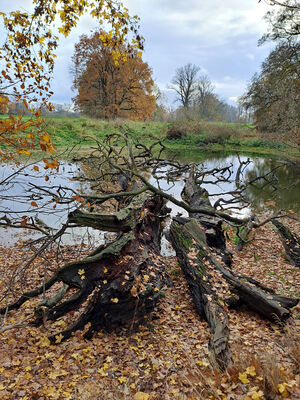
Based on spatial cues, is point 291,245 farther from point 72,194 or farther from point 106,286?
point 72,194

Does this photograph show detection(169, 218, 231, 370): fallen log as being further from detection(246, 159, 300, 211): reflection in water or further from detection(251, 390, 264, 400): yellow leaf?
detection(246, 159, 300, 211): reflection in water

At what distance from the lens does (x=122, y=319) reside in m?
4.49

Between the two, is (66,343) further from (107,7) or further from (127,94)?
(127,94)

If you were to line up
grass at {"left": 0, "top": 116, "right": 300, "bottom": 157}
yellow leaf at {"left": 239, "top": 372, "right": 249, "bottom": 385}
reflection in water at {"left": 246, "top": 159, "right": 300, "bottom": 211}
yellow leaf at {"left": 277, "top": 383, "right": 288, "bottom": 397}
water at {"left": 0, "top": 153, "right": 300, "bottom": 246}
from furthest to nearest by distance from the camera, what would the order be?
grass at {"left": 0, "top": 116, "right": 300, "bottom": 157}
reflection in water at {"left": 246, "top": 159, "right": 300, "bottom": 211}
water at {"left": 0, "top": 153, "right": 300, "bottom": 246}
yellow leaf at {"left": 239, "top": 372, "right": 249, "bottom": 385}
yellow leaf at {"left": 277, "top": 383, "right": 288, "bottom": 397}

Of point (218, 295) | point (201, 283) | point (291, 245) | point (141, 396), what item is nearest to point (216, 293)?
point (218, 295)

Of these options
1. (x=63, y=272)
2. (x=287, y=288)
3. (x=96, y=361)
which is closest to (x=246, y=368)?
(x=96, y=361)

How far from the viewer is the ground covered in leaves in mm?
2994

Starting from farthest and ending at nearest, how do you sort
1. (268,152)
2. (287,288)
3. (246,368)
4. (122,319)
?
1. (268,152)
2. (287,288)
3. (122,319)
4. (246,368)

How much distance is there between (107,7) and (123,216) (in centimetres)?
316

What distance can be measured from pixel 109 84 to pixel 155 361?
123 ft

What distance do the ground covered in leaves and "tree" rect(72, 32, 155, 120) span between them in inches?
1352

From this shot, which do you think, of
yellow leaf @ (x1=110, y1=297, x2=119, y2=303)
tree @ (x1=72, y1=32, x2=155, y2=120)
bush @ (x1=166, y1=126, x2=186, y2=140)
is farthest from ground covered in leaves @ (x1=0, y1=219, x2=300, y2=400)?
tree @ (x1=72, y1=32, x2=155, y2=120)

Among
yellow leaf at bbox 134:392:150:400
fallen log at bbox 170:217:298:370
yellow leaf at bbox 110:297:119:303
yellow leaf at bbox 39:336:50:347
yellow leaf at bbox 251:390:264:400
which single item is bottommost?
yellow leaf at bbox 39:336:50:347

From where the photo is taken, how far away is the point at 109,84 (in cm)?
3625
